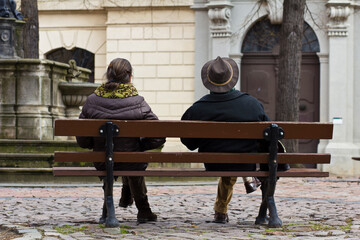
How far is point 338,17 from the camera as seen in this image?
68.0ft

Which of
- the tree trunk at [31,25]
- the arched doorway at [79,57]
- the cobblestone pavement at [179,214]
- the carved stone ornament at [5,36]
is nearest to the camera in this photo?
the cobblestone pavement at [179,214]

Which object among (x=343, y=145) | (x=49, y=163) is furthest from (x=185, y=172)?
(x=343, y=145)

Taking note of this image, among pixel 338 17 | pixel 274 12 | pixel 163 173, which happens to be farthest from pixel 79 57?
pixel 163 173

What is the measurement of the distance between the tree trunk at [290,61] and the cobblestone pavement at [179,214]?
14.8 ft

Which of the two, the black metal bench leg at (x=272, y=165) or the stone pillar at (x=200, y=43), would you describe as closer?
the black metal bench leg at (x=272, y=165)

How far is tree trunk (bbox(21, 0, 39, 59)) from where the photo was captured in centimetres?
1741

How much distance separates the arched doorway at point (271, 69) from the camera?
21484 mm

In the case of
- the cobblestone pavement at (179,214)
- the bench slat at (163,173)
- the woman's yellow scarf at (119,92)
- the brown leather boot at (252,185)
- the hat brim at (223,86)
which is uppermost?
the hat brim at (223,86)

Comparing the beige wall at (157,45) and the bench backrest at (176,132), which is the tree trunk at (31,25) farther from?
the bench backrest at (176,132)

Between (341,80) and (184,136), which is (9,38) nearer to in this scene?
(184,136)

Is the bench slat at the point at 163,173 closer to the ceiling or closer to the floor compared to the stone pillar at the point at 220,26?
closer to the floor

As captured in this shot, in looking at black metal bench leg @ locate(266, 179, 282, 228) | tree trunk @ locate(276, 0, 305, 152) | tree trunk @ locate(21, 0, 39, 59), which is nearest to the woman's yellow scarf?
black metal bench leg @ locate(266, 179, 282, 228)

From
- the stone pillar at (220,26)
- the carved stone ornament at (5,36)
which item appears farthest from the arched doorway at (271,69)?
the carved stone ornament at (5,36)

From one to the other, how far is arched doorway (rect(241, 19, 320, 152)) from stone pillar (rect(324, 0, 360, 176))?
56 cm
